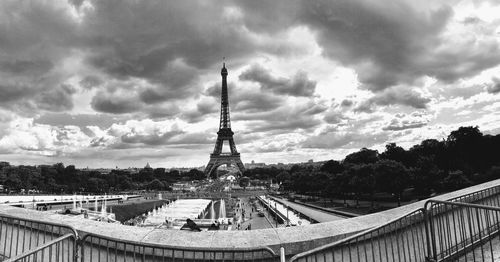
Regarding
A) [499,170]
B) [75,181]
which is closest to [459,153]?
Result: [499,170]

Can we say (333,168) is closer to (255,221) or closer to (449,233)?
(255,221)

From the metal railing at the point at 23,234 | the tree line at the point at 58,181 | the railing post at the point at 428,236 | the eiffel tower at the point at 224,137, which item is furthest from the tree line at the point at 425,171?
the tree line at the point at 58,181

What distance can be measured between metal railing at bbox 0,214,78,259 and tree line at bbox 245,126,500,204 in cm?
4368

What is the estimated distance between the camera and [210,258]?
191 inches

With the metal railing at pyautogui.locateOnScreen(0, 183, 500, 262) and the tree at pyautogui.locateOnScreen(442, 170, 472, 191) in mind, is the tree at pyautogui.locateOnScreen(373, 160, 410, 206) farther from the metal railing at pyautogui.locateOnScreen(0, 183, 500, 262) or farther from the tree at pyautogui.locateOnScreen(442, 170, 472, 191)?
the metal railing at pyautogui.locateOnScreen(0, 183, 500, 262)

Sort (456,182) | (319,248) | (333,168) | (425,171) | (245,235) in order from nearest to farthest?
1. (319,248)
2. (245,235)
3. (456,182)
4. (425,171)
5. (333,168)

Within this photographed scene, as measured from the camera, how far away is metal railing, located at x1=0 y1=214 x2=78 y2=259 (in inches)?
244

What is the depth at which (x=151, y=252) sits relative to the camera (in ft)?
16.6

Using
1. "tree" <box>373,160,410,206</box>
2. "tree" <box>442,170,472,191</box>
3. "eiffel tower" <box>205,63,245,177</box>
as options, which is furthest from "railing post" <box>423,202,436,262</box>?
"eiffel tower" <box>205,63,245,177</box>

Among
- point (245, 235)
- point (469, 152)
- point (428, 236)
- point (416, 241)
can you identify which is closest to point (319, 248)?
point (245, 235)

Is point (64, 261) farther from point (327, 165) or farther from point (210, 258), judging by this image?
point (327, 165)

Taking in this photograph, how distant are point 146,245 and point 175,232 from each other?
0.89 metres

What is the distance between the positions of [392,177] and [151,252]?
149ft

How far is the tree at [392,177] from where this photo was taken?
4503 cm
